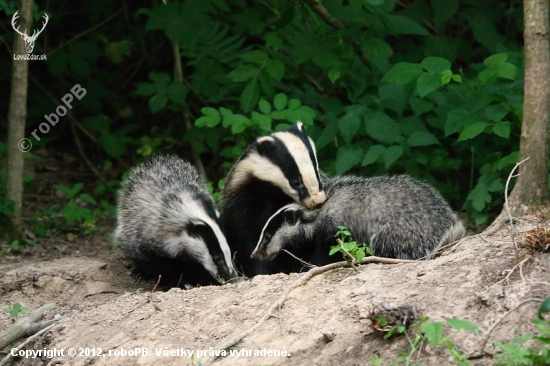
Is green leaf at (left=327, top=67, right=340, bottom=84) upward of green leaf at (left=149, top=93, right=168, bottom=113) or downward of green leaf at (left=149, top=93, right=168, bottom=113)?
upward

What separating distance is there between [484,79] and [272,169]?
168 cm

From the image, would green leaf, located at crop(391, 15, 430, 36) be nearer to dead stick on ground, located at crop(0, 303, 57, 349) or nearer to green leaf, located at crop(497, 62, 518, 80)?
green leaf, located at crop(497, 62, 518, 80)

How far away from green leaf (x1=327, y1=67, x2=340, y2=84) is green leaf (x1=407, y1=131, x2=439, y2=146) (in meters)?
0.78

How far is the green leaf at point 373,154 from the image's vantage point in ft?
19.5

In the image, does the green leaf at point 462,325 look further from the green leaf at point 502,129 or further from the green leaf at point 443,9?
the green leaf at point 443,9

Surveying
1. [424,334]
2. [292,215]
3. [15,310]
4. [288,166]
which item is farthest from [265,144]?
[424,334]

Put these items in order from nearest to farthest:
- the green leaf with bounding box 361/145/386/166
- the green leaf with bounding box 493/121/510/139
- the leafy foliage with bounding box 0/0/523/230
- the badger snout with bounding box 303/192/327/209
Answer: the badger snout with bounding box 303/192/327/209 < the green leaf with bounding box 493/121/510/139 < the leafy foliage with bounding box 0/0/523/230 < the green leaf with bounding box 361/145/386/166

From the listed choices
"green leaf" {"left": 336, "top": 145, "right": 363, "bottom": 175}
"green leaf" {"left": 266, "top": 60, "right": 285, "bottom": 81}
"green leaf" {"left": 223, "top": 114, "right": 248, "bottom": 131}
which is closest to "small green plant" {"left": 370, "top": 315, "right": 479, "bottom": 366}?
"green leaf" {"left": 336, "top": 145, "right": 363, "bottom": 175}

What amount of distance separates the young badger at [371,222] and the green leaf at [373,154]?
23.3 inches

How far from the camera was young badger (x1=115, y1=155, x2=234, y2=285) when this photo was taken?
17.2 ft

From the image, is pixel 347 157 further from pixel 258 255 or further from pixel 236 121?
pixel 258 255

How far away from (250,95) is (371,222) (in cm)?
194

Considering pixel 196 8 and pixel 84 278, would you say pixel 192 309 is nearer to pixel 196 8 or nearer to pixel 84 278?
pixel 84 278

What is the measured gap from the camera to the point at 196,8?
6.80 meters
